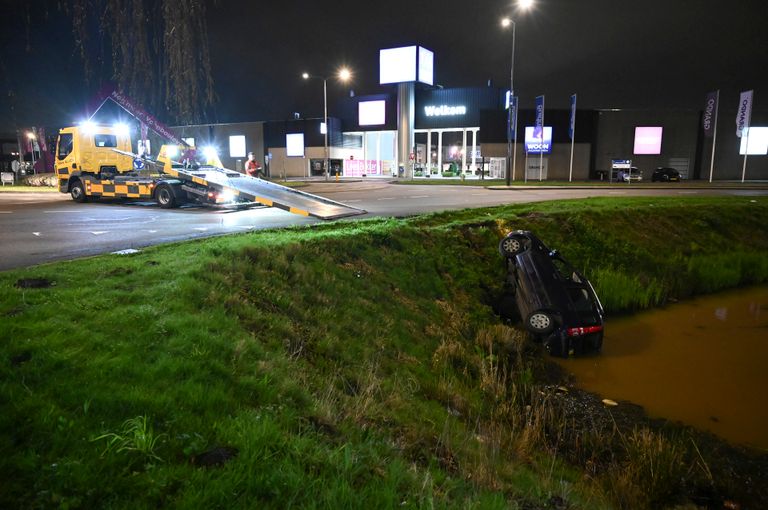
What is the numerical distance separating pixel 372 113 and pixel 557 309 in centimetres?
5163

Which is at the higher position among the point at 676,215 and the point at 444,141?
the point at 444,141

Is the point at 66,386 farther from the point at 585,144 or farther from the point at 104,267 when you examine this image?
the point at 585,144

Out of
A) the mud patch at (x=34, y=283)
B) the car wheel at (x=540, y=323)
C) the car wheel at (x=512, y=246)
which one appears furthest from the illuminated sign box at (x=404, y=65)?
the mud patch at (x=34, y=283)

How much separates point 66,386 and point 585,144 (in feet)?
Answer: 178

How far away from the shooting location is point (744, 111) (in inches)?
1624

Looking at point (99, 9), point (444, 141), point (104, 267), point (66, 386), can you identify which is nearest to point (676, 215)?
point (104, 267)

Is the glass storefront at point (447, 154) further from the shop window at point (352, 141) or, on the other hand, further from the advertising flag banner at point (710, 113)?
the advertising flag banner at point (710, 113)

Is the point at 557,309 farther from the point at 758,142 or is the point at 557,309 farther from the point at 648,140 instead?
the point at 758,142

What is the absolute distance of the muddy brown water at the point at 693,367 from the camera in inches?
289

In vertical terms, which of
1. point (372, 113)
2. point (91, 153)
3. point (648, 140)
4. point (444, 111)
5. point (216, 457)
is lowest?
point (216, 457)

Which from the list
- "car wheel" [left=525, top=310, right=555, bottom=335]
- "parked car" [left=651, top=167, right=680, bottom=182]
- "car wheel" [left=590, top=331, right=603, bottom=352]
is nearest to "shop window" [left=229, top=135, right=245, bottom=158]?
"parked car" [left=651, top=167, right=680, bottom=182]

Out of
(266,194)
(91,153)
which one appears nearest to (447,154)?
(91,153)

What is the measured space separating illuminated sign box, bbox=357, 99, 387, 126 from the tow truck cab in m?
38.5

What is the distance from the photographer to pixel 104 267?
663 cm
